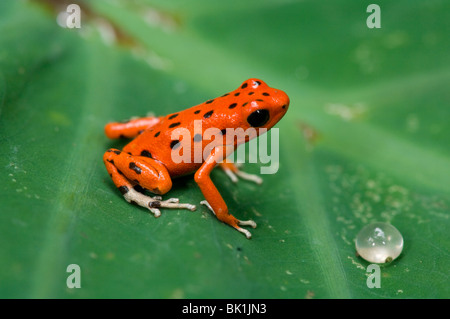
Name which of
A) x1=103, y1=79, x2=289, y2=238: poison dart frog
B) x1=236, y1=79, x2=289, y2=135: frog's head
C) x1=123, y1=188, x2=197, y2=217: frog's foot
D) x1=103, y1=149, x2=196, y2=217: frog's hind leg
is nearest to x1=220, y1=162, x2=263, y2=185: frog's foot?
x1=103, y1=79, x2=289, y2=238: poison dart frog

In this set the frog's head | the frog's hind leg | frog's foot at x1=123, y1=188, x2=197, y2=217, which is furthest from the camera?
the frog's head

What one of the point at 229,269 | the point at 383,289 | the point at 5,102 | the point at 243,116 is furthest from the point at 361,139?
the point at 5,102

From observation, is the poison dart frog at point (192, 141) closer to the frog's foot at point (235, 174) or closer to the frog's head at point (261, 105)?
the frog's head at point (261, 105)

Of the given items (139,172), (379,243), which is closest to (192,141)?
(139,172)

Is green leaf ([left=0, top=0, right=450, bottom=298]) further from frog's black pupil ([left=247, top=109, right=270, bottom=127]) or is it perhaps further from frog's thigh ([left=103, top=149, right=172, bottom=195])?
frog's black pupil ([left=247, top=109, right=270, bottom=127])

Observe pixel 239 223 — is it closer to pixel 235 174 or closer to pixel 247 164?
pixel 235 174

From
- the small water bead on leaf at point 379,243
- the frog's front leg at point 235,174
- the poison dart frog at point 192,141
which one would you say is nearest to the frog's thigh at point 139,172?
the poison dart frog at point 192,141

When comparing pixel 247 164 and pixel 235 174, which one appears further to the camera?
pixel 247 164
